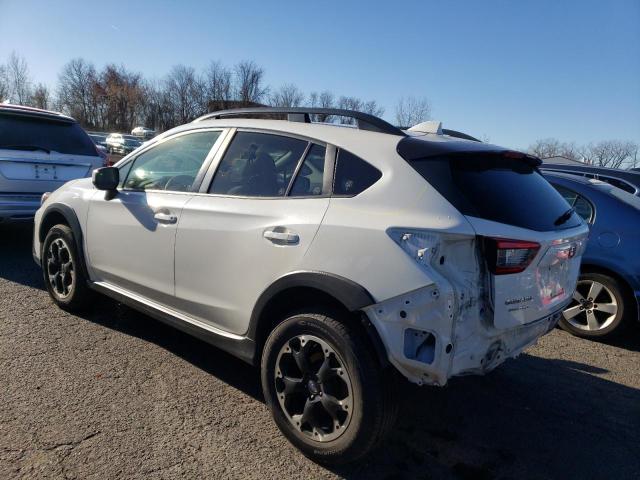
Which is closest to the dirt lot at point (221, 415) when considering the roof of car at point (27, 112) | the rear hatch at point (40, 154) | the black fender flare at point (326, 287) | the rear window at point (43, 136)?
the black fender flare at point (326, 287)

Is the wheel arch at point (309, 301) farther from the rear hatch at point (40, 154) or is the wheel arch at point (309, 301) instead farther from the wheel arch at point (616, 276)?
the rear hatch at point (40, 154)

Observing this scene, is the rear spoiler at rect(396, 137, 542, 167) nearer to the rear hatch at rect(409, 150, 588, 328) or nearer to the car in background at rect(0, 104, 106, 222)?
the rear hatch at rect(409, 150, 588, 328)

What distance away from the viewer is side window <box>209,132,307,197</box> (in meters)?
2.94

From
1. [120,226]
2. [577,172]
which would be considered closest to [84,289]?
[120,226]

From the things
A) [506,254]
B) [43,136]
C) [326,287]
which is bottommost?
[326,287]

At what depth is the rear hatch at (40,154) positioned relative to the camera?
6.09 metres

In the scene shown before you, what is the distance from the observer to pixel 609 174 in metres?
5.88

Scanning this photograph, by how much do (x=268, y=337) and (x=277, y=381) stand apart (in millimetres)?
246

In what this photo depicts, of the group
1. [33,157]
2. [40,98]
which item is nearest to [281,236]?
[33,157]

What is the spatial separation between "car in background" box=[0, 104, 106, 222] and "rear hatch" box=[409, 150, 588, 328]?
553cm

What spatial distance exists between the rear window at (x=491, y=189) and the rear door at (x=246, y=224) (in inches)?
24.0

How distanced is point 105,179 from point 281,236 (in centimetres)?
189

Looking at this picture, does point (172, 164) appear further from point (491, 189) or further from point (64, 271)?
point (491, 189)

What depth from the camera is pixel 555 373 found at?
13.0 ft
